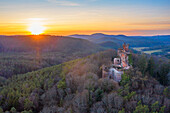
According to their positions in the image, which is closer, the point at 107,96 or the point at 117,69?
the point at 107,96

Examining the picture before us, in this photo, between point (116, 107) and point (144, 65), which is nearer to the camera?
point (116, 107)

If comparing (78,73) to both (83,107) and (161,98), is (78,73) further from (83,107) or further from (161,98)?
(161,98)

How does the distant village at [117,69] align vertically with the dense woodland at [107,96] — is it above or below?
above

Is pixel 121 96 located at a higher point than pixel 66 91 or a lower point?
higher

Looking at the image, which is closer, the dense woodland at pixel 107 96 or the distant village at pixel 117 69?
the dense woodland at pixel 107 96

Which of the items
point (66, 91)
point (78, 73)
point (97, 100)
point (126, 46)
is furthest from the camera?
point (78, 73)

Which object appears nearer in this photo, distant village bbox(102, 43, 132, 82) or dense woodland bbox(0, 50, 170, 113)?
dense woodland bbox(0, 50, 170, 113)

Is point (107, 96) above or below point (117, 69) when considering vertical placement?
below

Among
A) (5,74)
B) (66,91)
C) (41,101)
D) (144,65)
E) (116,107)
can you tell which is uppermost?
(144,65)

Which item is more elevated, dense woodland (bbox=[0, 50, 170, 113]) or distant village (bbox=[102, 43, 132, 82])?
distant village (bbox=[102, 43, 132, 82])

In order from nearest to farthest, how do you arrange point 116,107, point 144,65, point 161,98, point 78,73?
point 116,107 < point 161,98 < point 144,65 < point 78,73

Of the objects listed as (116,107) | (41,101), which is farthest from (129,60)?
(41,101)
